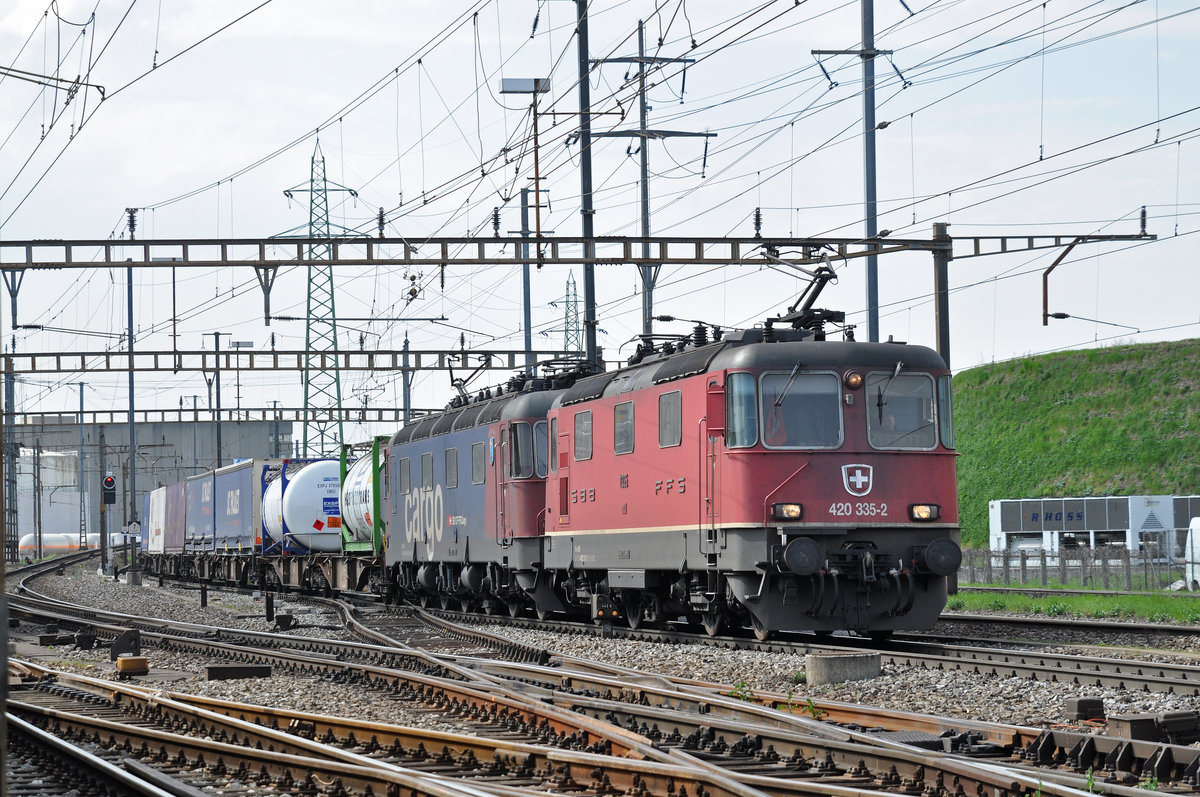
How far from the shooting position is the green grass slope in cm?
6172

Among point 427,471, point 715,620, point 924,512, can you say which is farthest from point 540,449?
point 924,512

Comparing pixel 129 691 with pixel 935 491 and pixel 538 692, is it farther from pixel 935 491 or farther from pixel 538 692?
pixel 935 491

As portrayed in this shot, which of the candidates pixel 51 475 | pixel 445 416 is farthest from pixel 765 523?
pixel 51 475

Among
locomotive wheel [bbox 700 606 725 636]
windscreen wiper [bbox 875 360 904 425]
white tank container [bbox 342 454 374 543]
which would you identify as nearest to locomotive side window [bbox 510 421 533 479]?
locomotive wheel [bbox 700 606 725 636]

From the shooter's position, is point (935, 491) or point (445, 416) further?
point (445, 416)

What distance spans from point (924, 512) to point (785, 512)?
1775 mm

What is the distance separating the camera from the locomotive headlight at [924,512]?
1705 centimetres

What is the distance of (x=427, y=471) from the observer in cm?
2834

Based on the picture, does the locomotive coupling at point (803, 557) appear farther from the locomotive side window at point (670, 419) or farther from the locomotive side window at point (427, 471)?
the locomotive side window at point (427, 471)

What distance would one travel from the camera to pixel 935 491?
17312 millimetres

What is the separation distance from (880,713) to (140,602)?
28.8 meters

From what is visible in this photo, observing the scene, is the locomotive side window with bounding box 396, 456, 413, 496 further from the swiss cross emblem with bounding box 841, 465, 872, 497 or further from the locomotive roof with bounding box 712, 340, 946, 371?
the swiss cross emblem with bounding box 841, 465, 872, 497

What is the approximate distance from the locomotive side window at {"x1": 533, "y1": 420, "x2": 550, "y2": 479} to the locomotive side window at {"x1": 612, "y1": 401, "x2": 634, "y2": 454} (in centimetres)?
328

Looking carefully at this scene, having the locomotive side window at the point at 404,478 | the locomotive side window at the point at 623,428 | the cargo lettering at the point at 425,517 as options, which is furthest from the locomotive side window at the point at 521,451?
the locomotive side window at the point at 404,478
